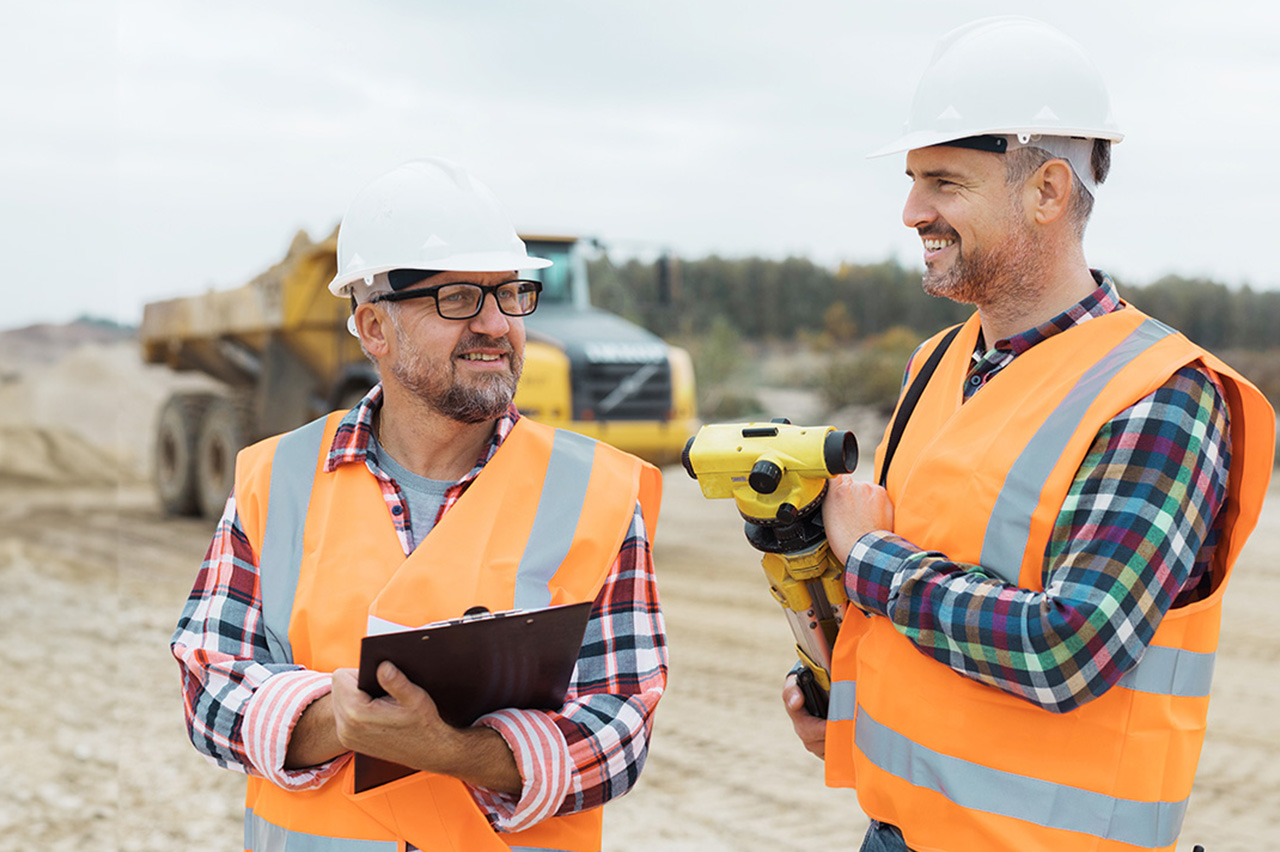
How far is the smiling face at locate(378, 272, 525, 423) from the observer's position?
211 centimetres

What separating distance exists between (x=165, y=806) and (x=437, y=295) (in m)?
3.62

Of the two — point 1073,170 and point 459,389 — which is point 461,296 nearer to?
point 459,389

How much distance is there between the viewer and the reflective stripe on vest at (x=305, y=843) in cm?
186

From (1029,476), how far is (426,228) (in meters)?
1.16

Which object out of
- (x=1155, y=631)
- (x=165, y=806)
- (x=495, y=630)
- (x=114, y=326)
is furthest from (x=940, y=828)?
(x=114, y=326)

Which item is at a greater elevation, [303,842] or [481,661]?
[481,661]

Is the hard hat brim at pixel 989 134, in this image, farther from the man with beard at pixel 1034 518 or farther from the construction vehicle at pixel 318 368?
the construction vehicle at pixel 318 368

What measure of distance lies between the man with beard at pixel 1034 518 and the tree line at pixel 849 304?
2817cm

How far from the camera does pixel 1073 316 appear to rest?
191 centimetres

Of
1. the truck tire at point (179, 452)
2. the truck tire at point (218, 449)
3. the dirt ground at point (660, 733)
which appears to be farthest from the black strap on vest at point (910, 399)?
the truck tire at point (179, 452)

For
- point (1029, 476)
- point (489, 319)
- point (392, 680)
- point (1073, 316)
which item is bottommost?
point (392, 680)

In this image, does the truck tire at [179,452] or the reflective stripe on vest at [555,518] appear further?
the truck tire at [179,452]

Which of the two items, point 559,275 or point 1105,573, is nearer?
point 1105,573

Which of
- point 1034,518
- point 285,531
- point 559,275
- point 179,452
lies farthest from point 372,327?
point 179,452
